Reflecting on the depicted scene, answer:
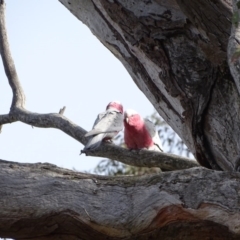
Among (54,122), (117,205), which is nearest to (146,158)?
(54,122)

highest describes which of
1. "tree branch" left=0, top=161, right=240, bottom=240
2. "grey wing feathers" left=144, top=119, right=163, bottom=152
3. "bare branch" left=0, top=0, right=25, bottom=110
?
"grey wing feathers" left=144, top=119, right=163, bottom=152

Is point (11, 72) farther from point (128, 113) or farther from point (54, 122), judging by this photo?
point (128, 113)

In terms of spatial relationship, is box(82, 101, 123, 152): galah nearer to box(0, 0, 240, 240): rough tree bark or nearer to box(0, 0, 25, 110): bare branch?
box(0, 0, 25, 110): bare branch

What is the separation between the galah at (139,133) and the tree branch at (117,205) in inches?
142

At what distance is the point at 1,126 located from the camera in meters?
4.26

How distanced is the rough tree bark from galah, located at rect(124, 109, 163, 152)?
176cm

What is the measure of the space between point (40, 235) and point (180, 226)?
0.36m

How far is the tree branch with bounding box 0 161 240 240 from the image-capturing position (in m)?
1.93

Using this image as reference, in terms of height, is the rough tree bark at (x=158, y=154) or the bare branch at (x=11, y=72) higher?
the bare branch at (x=11, y=72)

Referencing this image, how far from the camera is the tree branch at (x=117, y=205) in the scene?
6.32 ft

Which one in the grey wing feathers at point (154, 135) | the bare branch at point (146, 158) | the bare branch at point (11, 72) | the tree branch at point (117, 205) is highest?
the grey wing feathers at point (154, 135)

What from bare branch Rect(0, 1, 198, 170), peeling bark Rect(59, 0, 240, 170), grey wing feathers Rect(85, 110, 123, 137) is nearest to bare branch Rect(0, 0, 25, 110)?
bare branch Rect(0, 1, 198, 170)

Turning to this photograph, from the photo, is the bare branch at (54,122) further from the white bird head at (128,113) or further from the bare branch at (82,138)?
the white bird head at (128,113)

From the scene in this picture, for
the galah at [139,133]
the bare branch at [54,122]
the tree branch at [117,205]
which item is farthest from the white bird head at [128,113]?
the tree branch at [117,205]
